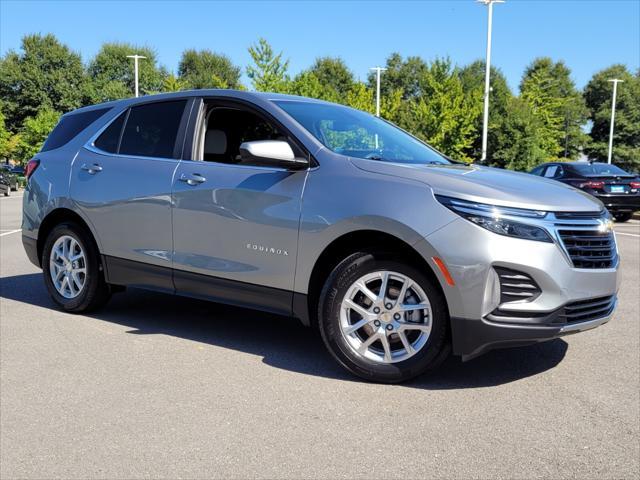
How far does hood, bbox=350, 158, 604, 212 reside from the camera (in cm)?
367

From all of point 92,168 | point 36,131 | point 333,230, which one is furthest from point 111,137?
point 36,131

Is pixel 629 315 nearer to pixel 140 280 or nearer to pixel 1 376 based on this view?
pixel 140 280

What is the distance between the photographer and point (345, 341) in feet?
13.3

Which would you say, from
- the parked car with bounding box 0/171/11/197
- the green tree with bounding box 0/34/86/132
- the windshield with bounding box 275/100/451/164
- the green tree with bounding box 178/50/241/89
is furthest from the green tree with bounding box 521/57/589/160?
the windshield with bounding box 275/100/451/164

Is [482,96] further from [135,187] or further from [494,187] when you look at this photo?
[494,187]

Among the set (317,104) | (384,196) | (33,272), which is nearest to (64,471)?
(384,196)

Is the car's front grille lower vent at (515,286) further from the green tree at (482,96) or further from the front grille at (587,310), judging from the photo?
the green tree at (482,96)

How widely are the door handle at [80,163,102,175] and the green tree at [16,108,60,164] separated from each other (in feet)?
179

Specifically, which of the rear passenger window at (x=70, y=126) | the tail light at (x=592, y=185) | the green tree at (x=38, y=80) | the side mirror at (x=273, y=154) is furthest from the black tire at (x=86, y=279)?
the green tree at (x=38, y=80)

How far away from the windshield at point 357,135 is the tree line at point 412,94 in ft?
94.4

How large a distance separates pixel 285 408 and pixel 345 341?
2.05 ft

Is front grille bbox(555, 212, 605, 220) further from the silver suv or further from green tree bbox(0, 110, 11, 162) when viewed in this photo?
green tree bbox(0, 110, 11, 162)

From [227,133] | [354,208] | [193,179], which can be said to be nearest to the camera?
[354,208]

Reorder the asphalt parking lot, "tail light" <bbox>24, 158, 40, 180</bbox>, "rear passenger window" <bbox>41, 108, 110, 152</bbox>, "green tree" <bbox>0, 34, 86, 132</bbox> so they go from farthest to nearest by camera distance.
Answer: "green tree" <bbox>0, 34, 86, 132</bbox>
"tail light" <bbox>24, 158, 40, 180</bbox>
"rear passenger window" <bbox>41, 108, 110, 152</bbox>
the asphalt parking lot
